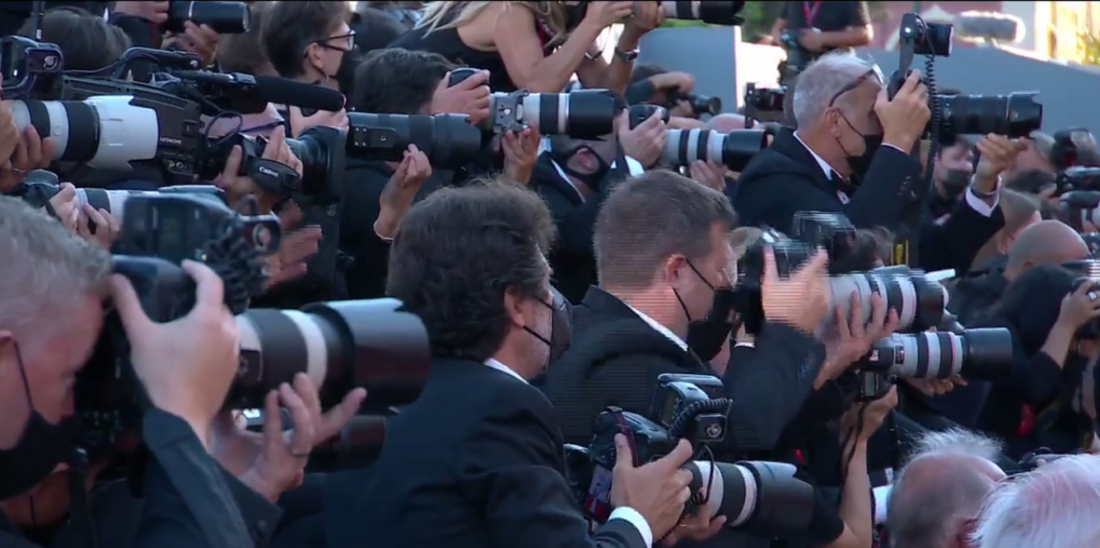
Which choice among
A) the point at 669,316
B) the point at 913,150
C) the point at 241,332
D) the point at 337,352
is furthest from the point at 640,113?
the point at 241,332

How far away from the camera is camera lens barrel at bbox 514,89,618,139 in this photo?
16.0ft

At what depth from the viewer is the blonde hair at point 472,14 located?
224 inches

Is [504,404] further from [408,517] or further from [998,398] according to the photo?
[998,398]

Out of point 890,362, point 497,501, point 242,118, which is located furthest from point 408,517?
point 890,362

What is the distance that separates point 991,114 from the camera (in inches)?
213

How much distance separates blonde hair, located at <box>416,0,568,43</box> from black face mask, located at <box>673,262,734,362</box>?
189cm

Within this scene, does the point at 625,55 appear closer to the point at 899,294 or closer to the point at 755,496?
the point at 899,294

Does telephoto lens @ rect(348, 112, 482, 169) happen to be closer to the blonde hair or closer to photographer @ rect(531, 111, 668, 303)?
photographer @ rect(531, 111, 668, 303)

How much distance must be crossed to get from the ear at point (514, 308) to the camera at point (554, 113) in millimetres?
1751

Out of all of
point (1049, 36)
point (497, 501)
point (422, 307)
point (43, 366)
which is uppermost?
point (43, 366)

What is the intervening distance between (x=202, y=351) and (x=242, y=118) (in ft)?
6.75

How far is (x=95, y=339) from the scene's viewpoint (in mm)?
2205

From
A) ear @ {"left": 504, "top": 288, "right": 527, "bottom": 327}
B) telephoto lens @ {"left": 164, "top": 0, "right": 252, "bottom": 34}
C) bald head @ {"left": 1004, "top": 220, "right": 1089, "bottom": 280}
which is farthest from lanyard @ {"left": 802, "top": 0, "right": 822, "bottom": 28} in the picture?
ear @ {"left": 504, "top": 288, "right": 527, "bottom": 327}

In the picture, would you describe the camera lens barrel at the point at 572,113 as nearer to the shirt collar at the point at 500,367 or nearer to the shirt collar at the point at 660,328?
the shirt collar at the point at 660,328
